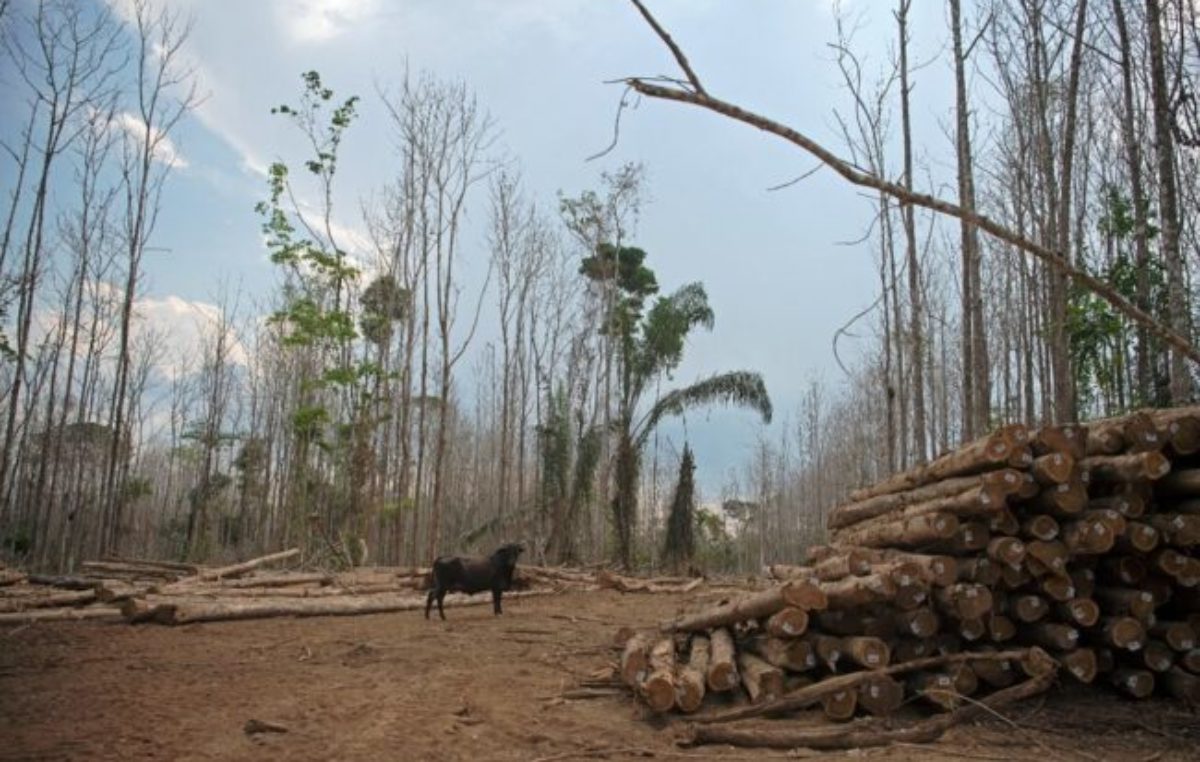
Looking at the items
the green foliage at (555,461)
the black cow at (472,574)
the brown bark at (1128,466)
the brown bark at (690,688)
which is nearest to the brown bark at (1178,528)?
the brown bark at (1128,466)

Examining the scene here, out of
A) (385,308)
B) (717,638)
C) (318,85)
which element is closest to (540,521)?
(385,308)

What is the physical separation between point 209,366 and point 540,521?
13.5 m

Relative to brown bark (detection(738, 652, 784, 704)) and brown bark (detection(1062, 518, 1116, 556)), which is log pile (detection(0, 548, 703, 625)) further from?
brown bark (detection(1062, 518, 1116, 556))

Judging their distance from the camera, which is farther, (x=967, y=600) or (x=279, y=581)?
(x=279, y=581)

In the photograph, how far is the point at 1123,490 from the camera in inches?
217

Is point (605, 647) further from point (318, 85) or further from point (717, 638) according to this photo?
point (318, 85)

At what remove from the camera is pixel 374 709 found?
545 cm

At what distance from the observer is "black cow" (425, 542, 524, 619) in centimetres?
981

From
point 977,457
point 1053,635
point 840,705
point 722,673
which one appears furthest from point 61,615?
point 1053,635

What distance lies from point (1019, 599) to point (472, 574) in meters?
6.32

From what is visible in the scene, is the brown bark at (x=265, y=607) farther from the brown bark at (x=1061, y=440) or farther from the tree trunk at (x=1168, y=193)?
the tree trunk at (x=1168, y=193)

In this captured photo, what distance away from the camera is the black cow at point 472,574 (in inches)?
386

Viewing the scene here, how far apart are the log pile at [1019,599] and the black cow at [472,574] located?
4474 mm

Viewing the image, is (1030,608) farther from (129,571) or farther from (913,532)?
(129,571)
